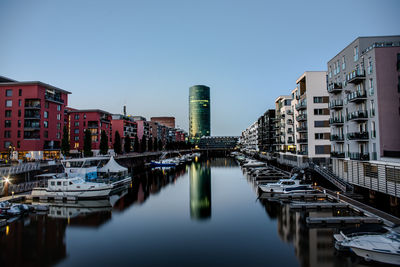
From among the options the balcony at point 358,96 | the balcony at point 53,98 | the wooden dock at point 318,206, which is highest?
the balcony at point 53,98

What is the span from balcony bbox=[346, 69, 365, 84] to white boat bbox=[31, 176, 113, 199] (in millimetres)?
38480

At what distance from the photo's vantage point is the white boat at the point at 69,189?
3609 cm

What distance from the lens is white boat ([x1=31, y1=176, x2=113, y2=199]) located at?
36094 mm

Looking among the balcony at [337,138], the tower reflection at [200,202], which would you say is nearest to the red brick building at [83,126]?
the tower reflection at [200,202]

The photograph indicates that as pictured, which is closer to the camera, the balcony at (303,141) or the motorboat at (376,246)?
the motorboat at (376,246)

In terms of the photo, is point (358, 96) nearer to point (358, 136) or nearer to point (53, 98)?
point (358, 136)

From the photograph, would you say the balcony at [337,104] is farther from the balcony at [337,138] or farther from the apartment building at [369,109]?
the balcony at [337,138]

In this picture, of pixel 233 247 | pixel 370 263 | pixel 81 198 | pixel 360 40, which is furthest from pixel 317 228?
pixel 81 198

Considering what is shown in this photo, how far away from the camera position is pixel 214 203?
39375mm

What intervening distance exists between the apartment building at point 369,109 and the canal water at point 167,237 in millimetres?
12216

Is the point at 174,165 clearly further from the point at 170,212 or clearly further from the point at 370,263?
the point at 370,263

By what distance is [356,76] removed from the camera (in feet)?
113

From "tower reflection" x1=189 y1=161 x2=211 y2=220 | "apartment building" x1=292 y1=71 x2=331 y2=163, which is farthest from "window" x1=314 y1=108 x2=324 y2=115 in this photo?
"tower reflection" x1=189 y1=161 x2=211 y2=220

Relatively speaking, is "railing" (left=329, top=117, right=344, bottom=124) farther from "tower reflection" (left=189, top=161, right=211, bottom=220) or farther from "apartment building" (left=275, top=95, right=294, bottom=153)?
"apartment building" (left=275, top=95, right=294, bottom=153)
